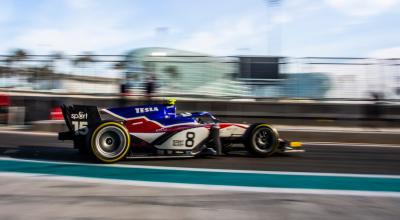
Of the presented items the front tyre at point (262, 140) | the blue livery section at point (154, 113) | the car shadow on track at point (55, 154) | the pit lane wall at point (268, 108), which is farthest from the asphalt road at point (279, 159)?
the pit lane wall at point (268, 108)

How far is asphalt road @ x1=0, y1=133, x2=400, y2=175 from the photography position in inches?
310

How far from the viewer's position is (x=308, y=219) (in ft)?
15.0

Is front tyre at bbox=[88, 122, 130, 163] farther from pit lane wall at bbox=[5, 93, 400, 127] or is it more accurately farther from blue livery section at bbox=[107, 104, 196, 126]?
pit lane wall at bbox=[5, 93, 400, 127]

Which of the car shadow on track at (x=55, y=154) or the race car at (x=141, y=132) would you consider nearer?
the race car at (x=141, y=132)

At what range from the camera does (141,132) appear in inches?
322

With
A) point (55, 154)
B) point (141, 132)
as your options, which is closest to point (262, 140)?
point (141, 132)

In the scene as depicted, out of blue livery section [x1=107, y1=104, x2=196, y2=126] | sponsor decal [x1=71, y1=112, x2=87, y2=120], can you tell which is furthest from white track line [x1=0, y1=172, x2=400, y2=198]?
blue livery section [x1=107, y1=104, x2=196, y2=126]

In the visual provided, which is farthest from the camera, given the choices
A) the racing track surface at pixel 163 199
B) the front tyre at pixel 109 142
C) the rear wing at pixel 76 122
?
the rear wing at pixel 76 122

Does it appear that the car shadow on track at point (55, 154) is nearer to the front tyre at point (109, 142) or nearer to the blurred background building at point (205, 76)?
the front tyre at point (109, 142)

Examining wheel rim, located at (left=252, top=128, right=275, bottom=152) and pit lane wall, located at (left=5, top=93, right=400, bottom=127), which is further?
pit lane wall, located at (left=5, top=93, right=400, bottom=127)

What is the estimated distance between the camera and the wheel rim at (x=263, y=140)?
8734 mm

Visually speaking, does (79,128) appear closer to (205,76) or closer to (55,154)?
(55,154)

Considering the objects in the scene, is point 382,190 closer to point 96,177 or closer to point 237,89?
point 96,177

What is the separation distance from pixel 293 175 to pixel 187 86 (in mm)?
9193
